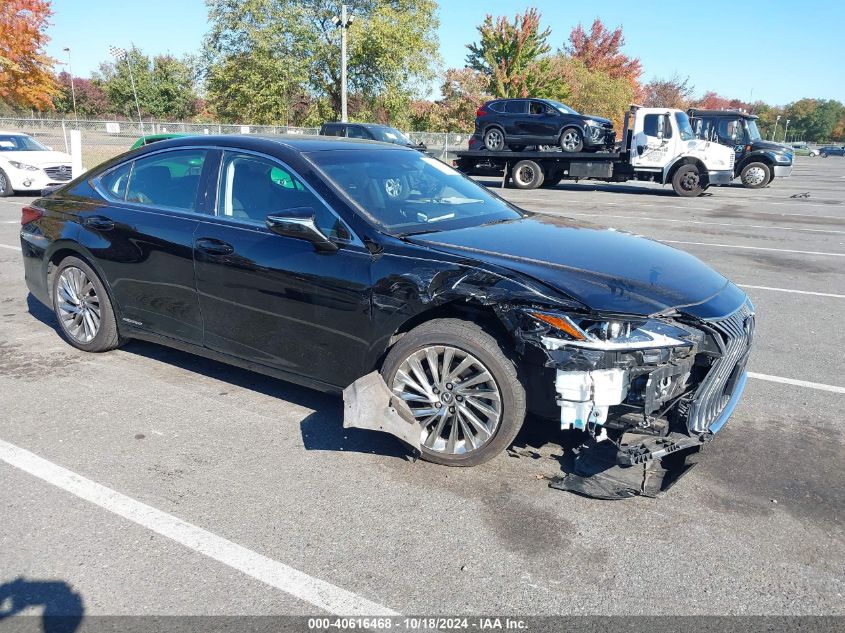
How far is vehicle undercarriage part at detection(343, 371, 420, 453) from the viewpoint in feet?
11.9

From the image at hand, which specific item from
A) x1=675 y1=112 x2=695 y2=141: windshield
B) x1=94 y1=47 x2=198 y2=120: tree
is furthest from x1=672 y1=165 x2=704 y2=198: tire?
x1=94 y1=47 x2=198 y2=120: tree

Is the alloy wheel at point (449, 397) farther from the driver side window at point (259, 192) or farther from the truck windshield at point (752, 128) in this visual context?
the truck windshield at point (752, 128)

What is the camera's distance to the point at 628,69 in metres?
60.3

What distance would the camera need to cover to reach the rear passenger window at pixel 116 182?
515cm

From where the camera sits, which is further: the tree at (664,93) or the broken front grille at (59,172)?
the tree at (664,93)

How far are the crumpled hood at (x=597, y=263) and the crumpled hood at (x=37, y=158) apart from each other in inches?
629

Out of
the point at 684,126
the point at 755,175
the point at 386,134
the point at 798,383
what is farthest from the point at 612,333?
the point at 755,175

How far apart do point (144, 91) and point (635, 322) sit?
69122 millimetres

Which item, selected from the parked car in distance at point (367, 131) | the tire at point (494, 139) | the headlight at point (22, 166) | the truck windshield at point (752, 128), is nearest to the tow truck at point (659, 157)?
the tire at point (494, 139)

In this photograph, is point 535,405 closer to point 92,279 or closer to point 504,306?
point 504,306

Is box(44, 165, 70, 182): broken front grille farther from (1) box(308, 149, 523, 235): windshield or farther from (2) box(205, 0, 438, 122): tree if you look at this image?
(2) box(205, 0, 438, 122): tree

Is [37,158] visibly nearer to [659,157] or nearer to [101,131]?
[101,131]

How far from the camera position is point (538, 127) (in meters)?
22.5

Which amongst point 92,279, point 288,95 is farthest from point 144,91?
point 92,279
